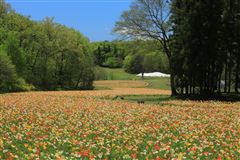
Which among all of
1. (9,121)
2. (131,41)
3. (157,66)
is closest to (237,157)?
(9,121)

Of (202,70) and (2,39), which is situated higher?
(2,39)

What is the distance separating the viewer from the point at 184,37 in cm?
4156

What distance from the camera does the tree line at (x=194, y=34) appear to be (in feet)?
134

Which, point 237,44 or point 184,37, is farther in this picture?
point 237,44

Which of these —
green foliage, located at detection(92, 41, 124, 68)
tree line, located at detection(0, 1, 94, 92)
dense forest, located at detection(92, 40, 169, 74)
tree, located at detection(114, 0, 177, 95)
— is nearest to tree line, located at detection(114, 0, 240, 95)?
tree, located at detection(114, 0, 177, 95)

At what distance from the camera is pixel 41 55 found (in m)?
78.6

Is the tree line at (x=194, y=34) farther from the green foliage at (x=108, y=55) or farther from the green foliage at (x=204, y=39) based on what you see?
the green foliage at (x=108, y=55)

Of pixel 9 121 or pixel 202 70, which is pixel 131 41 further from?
pixel 9 121

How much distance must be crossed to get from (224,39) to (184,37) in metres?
4.23

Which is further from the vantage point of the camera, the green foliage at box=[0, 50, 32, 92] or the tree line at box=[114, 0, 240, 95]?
the green foliage at box=[0, 50, 32, 92]

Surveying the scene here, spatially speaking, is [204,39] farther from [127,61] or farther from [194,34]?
[127,61]

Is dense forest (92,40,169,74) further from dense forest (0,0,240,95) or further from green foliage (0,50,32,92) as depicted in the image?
green foliage (0,50,32,92)

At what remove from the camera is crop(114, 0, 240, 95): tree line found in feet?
134

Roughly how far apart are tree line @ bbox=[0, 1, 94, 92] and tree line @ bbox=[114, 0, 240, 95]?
77.6 feet
